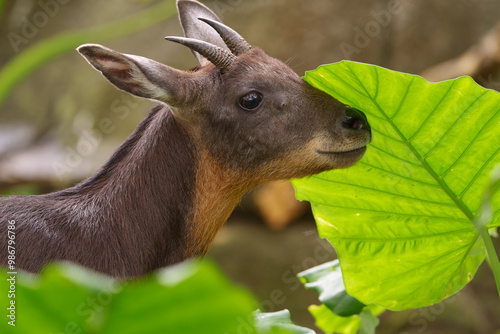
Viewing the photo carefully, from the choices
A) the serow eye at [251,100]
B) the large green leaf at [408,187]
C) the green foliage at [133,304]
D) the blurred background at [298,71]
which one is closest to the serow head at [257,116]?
the serow eye at [251,100]

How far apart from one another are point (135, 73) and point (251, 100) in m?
0.51

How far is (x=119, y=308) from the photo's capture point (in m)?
0.76

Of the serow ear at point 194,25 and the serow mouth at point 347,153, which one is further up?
the serow ear at point 194,25

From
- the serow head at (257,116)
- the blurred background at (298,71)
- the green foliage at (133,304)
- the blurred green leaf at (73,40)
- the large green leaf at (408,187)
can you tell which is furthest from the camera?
the blurred background at (298,71)

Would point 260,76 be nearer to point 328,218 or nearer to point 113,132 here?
point 328,218

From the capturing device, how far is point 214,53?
2.78m

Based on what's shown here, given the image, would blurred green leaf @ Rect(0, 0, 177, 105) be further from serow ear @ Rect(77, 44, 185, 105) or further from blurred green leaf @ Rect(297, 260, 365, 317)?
blurred green leaf @ Rect(297, 260, 365, 317)

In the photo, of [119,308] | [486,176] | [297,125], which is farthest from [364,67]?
[119,308]

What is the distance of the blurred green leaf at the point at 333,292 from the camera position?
8.27 ft

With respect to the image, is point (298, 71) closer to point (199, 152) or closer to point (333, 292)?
point (199, 152)

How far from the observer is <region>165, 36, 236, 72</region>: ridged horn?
2740 mm

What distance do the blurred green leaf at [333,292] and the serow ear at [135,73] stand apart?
0.92 m

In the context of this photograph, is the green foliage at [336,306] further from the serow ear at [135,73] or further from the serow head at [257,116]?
the serow ear at [135,73]

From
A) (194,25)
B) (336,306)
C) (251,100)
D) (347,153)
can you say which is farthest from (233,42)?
(336,306)
